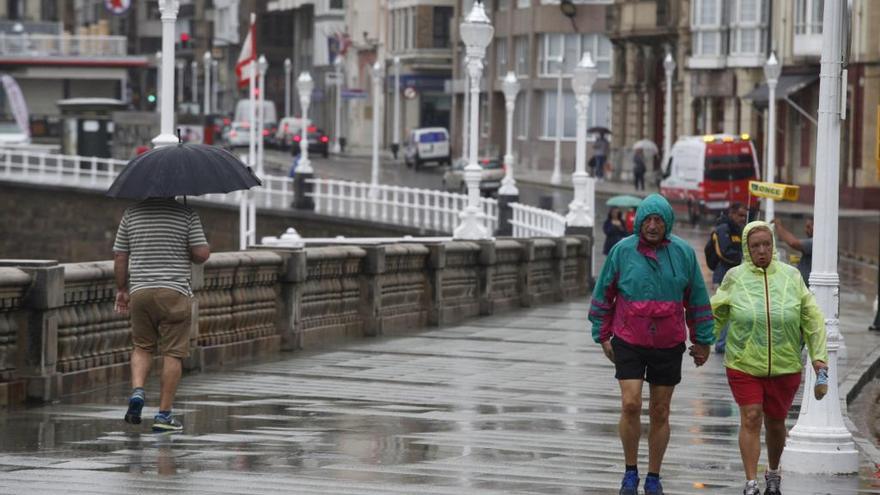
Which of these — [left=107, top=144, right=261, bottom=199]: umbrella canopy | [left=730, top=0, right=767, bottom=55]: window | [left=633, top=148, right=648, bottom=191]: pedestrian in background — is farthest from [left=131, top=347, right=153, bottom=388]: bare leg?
[left=730, top=0, right=767, bottom=55]: window

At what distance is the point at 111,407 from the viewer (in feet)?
48.0

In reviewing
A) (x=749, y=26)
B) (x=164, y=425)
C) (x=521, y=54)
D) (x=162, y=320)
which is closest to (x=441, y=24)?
(x=521, y=54)

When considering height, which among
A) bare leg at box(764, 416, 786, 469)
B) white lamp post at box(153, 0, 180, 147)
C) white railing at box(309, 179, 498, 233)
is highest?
white lamp post at box(153, 0, 180, 147)

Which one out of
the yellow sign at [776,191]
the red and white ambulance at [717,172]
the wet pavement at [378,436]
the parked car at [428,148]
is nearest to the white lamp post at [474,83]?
the yellow sign at [776,191]

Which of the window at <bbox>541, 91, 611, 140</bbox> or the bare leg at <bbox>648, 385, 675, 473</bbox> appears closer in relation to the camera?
the bare leg at <bbox>648, 385, 675, 473</bbox>

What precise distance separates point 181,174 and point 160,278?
67 centimetres

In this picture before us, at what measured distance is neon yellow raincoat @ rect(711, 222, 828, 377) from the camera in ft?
36.8

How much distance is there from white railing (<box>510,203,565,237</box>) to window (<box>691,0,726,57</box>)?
34605 mm

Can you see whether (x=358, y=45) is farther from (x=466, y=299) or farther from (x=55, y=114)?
(x=466, y=299)

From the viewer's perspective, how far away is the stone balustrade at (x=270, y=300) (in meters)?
14.7

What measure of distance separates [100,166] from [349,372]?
4983 centimetres

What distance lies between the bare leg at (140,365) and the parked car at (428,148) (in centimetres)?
7547

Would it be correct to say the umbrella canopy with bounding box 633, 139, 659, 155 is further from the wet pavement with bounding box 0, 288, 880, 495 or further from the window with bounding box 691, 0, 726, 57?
the wet pavement with bounding box 0, 288, 880, 495

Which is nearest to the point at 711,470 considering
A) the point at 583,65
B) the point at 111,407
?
the point at 111,407
